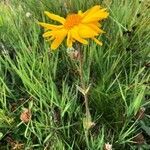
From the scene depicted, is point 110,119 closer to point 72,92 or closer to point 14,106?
point 72,92

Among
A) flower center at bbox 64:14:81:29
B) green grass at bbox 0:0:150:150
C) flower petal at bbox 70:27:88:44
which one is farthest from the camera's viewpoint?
green grass at bbox 0:0:150:150

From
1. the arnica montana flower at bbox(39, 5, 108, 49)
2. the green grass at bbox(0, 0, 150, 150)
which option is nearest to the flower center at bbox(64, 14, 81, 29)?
the arnica montana flower at bbox(39, 5, 108, 49)

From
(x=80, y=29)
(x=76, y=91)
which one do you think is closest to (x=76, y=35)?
(x=80, y=29)

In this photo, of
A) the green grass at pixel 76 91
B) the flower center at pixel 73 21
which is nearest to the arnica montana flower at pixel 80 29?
the flower center at pixel 73 21

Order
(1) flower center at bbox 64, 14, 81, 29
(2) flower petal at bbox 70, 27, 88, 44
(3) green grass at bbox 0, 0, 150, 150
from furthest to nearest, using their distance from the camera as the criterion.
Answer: (3) green grass at bbox 0, 0, 150, 150 < (1) flower center at bbox 64, 14, 81, 29 < (2) flower petal at bbox 70, 27, 88, 44

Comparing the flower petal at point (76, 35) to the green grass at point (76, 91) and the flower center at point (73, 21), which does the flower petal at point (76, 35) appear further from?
the green grass at point (76, 91)

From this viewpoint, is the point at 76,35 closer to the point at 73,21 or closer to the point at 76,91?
the point at 73,21

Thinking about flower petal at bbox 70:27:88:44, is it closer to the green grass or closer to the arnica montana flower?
the arnica montana flower

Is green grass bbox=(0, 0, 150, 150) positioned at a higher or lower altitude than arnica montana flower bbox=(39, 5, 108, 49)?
lower

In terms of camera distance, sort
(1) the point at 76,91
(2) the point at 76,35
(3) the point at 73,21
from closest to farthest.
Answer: (2) the point at 76,35 → (3) the point at 73,21 → (1) the point at 76,91
